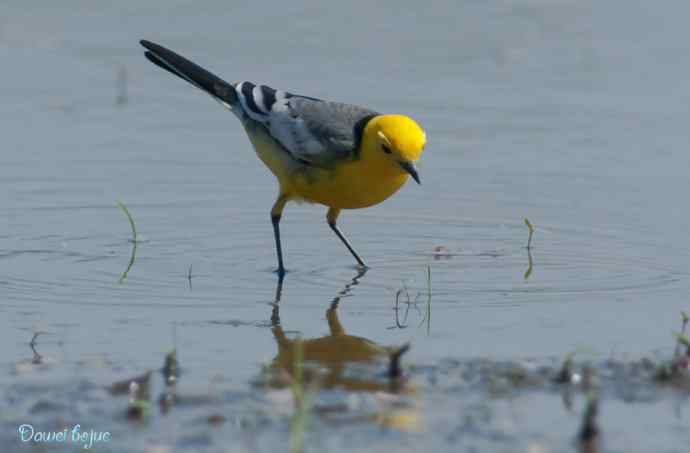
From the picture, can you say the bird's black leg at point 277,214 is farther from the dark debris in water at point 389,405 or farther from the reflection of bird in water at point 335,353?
the dark debris in water at point 389,405

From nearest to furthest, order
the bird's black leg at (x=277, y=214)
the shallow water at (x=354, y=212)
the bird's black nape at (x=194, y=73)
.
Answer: the shallow water at (x=354, y=212)
the bird's black leg at (x=277, y=214)
the bird's black nape at (x=194, y=73)

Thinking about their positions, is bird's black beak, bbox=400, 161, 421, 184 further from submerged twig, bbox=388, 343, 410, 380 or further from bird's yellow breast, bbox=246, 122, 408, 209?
submerged twig, bbox=388, 343, 410, 380

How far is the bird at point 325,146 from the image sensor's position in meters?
7.92

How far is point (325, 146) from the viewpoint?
8.39m

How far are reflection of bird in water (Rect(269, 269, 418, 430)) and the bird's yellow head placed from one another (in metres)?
0.96

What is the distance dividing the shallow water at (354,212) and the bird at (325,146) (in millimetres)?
359

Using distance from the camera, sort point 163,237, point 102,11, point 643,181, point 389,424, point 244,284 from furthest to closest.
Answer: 1. point 102,11
2. point 643,181
3. point 163,237
4. point 244,284
5. point 389,424

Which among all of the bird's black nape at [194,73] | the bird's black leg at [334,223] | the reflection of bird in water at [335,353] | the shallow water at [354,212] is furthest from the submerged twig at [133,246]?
the bird's black nape at [194,73]

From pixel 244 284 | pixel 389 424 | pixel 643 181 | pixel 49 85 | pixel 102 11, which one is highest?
pixel 102 11

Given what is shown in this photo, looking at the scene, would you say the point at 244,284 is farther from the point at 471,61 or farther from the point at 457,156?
the point at 471,61

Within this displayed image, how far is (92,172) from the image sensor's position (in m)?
9.88

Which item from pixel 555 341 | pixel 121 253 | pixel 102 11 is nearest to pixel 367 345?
pixel 555 341

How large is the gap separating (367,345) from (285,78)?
6305mm

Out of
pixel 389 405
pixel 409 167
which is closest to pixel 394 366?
pixel 389 405
